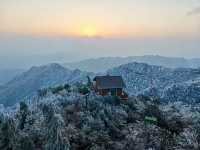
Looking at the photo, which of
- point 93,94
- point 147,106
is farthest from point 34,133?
point 147,106

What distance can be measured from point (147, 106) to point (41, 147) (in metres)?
36.2

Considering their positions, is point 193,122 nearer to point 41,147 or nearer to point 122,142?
point 122,142

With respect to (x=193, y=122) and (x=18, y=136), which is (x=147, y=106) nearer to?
(x=193, y=122)

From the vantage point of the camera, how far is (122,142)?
79938 mm

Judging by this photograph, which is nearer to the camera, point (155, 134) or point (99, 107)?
point (155, 134)

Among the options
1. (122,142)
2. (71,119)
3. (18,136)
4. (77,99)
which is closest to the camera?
(18,136)

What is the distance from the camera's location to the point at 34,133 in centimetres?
8012

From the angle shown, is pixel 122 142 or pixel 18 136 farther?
pixel 122 142

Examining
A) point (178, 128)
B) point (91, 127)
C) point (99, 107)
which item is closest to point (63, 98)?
point (99, 107)

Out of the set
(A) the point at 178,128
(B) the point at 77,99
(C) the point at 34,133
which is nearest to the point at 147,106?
(A) the point at 178,128

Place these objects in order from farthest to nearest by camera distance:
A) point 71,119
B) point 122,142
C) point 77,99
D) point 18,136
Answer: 1. point 77,99
2. point 71,119
3. point 122,142
4. point 18,136

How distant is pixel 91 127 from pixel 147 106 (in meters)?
23.4

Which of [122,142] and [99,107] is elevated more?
[99,107]

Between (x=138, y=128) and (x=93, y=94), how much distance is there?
65.3 feet
